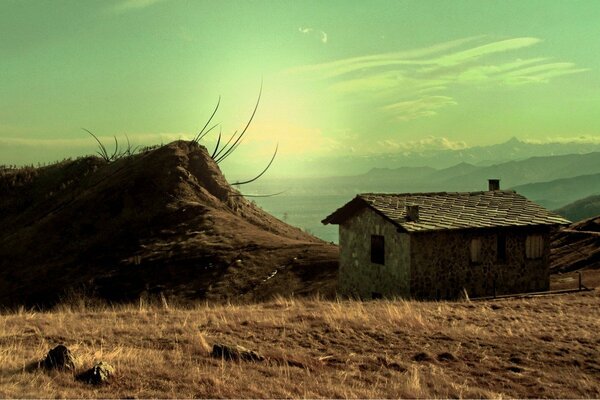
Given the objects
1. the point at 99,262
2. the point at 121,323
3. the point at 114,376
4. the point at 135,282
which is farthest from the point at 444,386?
the point at 99,262

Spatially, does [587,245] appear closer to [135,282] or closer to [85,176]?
[135,282]

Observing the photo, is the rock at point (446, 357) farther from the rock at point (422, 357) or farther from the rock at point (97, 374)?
the rock at point (97, 374)

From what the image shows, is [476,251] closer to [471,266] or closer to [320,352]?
[471,266]

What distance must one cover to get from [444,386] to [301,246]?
87.0ft

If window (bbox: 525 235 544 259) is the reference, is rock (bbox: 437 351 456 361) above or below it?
below

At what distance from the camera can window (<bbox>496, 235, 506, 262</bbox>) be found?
96.6 feet

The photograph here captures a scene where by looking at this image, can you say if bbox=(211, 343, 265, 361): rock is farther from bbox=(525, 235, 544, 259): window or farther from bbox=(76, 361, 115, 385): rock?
bbox=(525, 235, 544, 259): window

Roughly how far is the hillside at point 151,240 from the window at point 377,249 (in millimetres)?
3362

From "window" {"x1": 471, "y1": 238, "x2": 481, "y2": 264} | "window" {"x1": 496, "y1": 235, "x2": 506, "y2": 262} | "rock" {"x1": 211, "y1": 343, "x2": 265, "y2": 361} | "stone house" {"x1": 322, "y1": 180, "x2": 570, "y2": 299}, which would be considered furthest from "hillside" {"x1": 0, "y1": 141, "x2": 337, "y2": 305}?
"rock" {"x1": 211, "y1": 343, "x2": 265, "y2": 361}

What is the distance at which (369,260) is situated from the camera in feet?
98.5

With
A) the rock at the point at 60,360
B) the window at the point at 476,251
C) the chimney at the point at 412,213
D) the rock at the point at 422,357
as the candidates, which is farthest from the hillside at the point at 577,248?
the rock at the point at 60,360

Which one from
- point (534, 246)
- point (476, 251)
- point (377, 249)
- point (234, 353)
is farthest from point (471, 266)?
point (234, 353)

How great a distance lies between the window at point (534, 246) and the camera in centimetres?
3020

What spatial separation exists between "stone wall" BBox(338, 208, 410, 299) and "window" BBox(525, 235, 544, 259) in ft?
22.1
